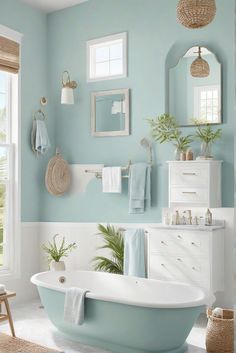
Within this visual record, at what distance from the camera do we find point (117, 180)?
552cm

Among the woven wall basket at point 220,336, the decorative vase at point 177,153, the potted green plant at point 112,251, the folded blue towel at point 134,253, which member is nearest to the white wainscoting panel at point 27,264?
the potted green plant at point 112,251

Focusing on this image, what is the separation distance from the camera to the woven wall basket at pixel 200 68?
503cm

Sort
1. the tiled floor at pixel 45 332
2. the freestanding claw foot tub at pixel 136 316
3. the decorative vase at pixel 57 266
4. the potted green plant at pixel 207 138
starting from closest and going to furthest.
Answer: the freestanding claw foot tub at pixel 136 316, the tiled floor at pixel 45 332, the potted green plant at pixel 207 138, the decorative vase at pixel 57 266

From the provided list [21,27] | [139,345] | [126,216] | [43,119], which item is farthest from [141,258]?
[21,27]

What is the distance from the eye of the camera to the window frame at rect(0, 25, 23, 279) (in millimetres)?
5801

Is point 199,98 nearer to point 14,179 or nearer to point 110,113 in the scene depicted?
point 110,113

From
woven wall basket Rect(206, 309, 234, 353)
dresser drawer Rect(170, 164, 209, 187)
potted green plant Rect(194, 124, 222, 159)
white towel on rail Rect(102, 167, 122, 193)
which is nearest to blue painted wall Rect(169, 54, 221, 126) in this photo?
potted green plant Rect(194, 124, 222, 159)

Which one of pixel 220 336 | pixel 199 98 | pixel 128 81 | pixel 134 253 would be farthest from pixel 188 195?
pixel 128 81

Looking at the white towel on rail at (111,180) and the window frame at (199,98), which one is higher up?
the window frame at (199,98)

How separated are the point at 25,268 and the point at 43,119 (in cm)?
179

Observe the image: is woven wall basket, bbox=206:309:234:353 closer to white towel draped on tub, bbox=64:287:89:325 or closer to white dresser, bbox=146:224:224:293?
white dresser, bbox=146:224:224:293

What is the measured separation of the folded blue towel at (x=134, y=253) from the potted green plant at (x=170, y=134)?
36.0 inches

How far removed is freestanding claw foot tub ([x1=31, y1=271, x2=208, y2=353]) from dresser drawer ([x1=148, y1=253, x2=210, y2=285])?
1.20 ft

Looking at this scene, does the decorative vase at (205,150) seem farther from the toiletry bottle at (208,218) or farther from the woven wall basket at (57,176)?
the woven wall basket at (57,176)
